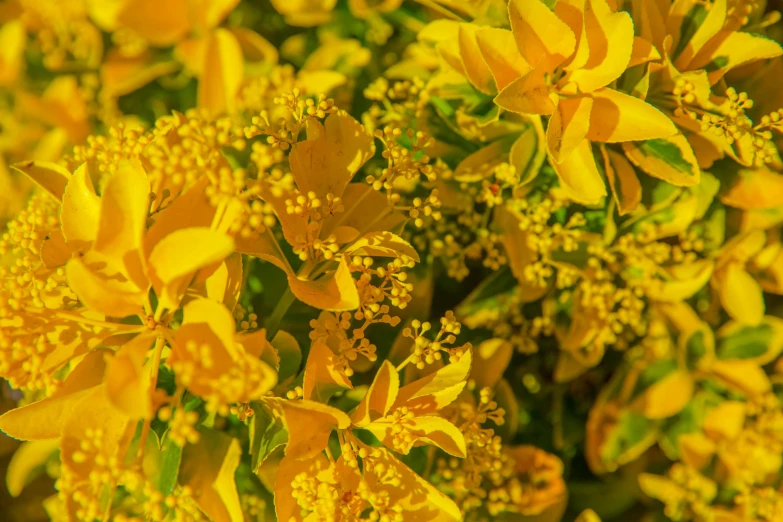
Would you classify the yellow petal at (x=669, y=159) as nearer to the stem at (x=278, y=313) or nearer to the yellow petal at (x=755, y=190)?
the yellow petal at (x=755, y=190)

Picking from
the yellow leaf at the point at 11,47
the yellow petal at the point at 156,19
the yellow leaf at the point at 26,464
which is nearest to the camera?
the yellow leaf at the point at 26,464

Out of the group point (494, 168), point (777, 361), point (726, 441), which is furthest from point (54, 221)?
point (777, 361)

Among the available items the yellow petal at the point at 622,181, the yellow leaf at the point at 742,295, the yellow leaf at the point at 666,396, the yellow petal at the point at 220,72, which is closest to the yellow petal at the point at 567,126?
the yellow petal at the point at 622,181

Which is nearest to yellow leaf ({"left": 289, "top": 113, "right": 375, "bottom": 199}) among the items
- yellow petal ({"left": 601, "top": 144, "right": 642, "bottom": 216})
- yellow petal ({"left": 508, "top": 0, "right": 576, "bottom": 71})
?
yellow petal ({"left": 508, "top": 0, "right": 576, "bottom": 71})

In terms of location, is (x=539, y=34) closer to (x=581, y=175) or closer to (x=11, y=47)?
(x=581, y=175)

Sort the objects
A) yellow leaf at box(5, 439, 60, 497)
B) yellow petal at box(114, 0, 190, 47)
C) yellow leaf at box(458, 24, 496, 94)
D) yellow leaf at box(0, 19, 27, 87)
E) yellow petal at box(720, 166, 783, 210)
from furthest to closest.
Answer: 1. yellow leaf at box(0, 19, 27, 87)
2. yellow petal at box(114, 0, 190, 47)
3. yellow leaf at box(5, 439, 60, 497)
4. yellow petal at box(720, 166, 783, 210)
5. yellow leaf at box(458, 24, 496, 94)

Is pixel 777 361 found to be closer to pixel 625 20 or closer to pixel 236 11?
pixel 625 20

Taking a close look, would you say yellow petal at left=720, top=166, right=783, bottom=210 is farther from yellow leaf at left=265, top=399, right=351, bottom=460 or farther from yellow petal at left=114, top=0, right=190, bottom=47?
yellow petal at left=114, top=0, right=190, bottom=47
